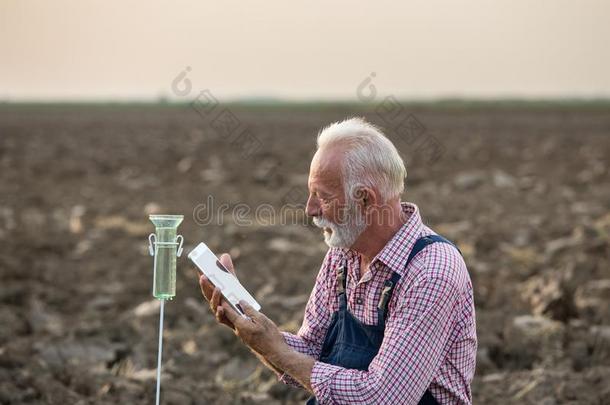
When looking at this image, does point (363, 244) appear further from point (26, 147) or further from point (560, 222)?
point (26, 147)

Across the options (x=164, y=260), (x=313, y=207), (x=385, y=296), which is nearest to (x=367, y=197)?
(x=313, y=207)

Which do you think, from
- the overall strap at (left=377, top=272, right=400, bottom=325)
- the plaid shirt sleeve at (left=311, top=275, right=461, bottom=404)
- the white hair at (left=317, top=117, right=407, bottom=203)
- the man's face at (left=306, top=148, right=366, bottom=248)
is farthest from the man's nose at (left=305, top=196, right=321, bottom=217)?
the plaid shirt sleeve at (left=311, top=275, right=461, bottom=404)

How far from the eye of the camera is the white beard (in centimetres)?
388

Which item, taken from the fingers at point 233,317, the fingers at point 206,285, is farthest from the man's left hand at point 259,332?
the fingers at point 206,285

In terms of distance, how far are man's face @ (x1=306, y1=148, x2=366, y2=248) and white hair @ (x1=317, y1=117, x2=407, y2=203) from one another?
0.11ft

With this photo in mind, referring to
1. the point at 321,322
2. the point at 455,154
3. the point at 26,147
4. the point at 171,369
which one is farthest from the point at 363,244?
the point at 26,147

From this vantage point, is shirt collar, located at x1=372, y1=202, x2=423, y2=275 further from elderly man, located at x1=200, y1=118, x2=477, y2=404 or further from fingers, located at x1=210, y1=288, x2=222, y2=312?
fingers, located at x1=210, y1=288, x2=222, y2=312

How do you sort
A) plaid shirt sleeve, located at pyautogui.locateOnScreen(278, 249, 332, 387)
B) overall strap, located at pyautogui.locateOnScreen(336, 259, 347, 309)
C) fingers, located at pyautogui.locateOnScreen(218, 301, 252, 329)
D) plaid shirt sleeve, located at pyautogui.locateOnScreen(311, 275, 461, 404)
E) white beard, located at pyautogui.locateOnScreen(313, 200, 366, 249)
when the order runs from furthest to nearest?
plaid shirt sleeve, located at pyautogui.locateOnScreen(278, 249, 332, 387), overall strap, located at pyautogui.locateOnScreen(336, 259, 347, 309), white beard, located at pyautogui.locateOnScreen(313, 200, 366, 249), fingers, located at pyautogui.locateOnScreen(218, 301, 252, 329), plaid shirt sleeve, located at pyautogui.locateOnScreen(311, 275, 461, 404)

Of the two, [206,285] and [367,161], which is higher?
[367,161]

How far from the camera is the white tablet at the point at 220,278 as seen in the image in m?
3.84

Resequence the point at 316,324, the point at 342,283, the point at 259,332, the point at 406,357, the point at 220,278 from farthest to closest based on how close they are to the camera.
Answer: the point at 316,324 → the point at 342,283 → the point at 220,278 → the point at 259,332 → the point at 406,357

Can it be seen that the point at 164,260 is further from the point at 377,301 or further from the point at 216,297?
the point at 377,301

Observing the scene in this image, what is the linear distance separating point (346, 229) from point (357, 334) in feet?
1.49

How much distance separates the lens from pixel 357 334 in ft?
13.0
